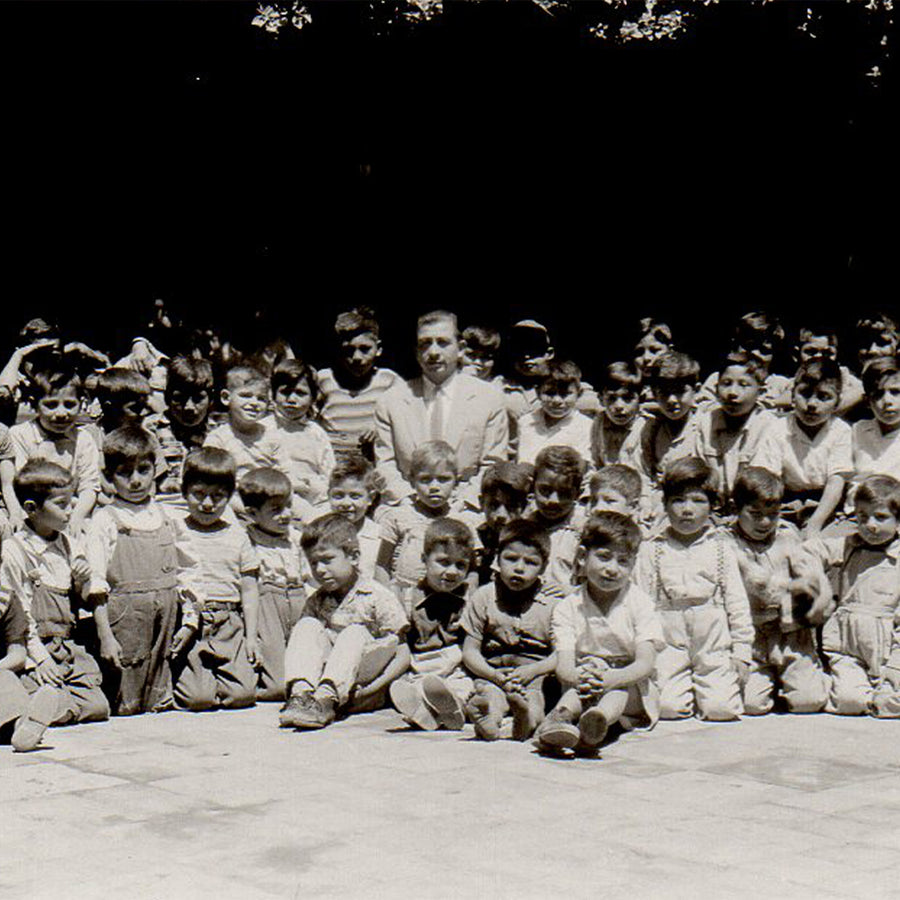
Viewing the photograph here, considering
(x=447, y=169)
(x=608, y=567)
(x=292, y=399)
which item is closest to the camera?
(x=608, y=567)

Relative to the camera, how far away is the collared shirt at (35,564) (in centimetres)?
638

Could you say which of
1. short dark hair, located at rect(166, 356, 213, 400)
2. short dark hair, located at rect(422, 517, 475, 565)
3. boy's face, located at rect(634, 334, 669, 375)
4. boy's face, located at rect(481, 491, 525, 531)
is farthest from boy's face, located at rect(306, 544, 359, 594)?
boy's face, located at rect(634, 334, 669, 375)

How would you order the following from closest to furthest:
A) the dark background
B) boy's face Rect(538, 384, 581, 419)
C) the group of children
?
the group of children → boy's face Rect(538, 384, 581, 419) → the dark background

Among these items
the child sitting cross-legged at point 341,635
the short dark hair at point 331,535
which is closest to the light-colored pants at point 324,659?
the child sitting cross-legged at point 341,635

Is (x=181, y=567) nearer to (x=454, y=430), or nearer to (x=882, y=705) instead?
(x=454, y=430)

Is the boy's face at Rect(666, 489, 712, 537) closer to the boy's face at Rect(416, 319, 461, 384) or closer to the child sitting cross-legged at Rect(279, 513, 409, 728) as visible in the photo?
the child sitting cross-legged at Rect(279, 513, 409, 728)

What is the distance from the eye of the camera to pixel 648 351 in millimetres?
8641

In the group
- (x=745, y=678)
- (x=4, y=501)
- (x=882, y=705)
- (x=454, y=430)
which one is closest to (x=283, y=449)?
(x=454, y=430)

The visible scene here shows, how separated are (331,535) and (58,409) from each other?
5.99ft

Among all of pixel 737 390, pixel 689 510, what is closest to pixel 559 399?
pixel 737 390

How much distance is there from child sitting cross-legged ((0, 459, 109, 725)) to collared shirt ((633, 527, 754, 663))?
248 cm

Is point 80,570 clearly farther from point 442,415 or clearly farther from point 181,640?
point 442,415

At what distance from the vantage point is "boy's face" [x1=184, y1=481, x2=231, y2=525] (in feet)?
23.2

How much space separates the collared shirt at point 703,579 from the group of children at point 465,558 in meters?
0.01
